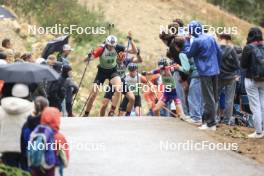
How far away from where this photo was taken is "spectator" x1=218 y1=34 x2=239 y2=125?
15.0 m

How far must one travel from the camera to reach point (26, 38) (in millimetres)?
28031

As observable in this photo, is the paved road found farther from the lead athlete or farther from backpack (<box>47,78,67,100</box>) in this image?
the lead athlete

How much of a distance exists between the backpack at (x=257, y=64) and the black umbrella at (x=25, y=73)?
4361 mm

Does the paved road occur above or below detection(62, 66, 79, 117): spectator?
below

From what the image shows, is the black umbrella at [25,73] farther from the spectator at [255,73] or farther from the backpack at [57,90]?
the backpack at [57,90]

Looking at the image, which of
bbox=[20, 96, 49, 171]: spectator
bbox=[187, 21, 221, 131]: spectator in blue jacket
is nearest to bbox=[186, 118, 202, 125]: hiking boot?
bbox=[187, 21, 221, 131]: spectator in blue jacket

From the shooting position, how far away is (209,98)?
1386cm

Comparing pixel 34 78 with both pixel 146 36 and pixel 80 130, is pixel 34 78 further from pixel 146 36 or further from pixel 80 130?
pixel 146 36

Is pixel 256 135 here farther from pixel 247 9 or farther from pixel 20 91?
pixel 247 9

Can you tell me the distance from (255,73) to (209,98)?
1109mm

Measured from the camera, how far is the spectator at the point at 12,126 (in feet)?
30.9

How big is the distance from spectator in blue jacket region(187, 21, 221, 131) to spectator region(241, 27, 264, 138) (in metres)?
0.72

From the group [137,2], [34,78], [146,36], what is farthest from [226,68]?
[137,2]

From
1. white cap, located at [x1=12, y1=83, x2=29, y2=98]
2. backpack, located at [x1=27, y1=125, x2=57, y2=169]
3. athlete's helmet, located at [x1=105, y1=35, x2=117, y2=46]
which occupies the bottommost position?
backpack, located at [x1=27, y1=125, x2=57, y2=169]
